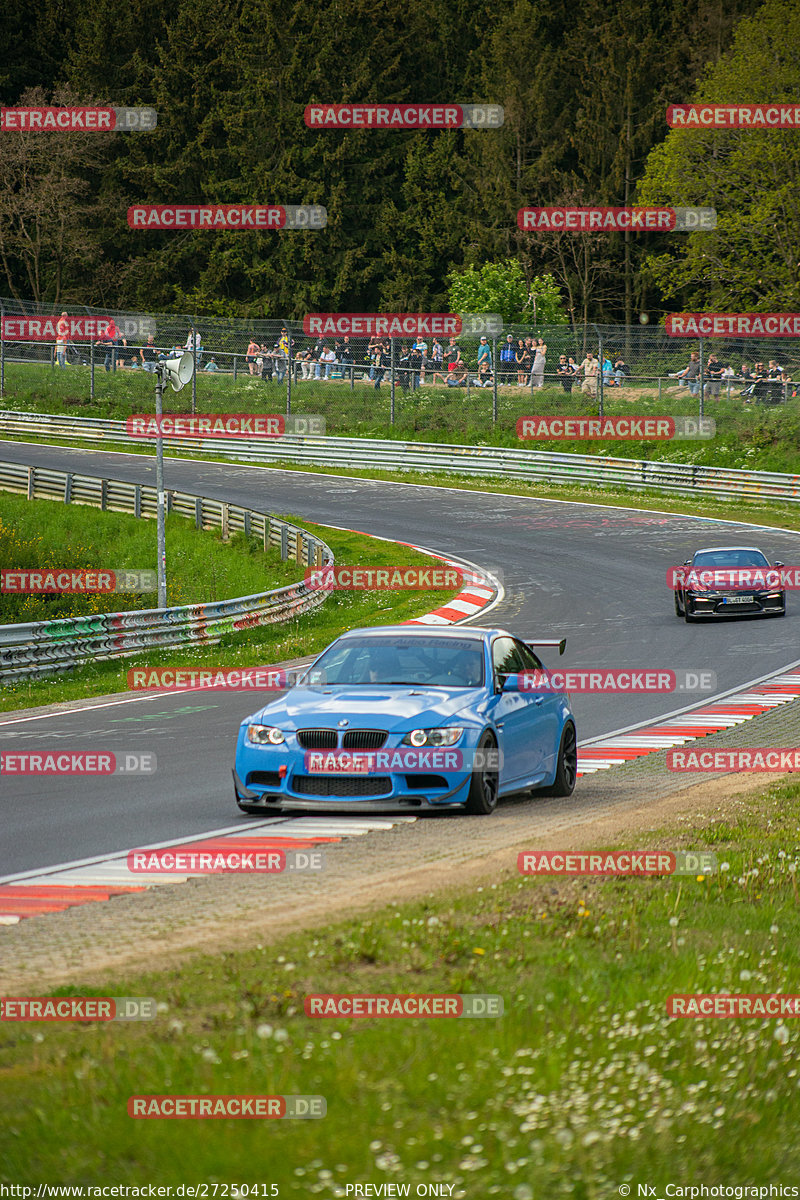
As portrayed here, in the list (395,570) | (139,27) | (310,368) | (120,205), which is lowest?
(395,570)

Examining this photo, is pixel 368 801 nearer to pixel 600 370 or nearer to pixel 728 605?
pixel 728 605

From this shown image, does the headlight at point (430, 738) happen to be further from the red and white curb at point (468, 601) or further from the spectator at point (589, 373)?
the spectator at point (589, 373)

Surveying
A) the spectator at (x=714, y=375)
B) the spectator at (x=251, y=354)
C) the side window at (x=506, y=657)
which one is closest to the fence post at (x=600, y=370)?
the spectator at (x=714, y=375)

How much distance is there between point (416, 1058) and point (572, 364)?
45.4 meters

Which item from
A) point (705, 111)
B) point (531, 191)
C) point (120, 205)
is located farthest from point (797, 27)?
point (120, 205)

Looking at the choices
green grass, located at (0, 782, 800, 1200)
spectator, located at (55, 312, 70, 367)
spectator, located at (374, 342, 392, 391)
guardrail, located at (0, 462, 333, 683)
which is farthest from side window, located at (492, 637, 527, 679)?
spectator, located at (55, 312, 70, 367)

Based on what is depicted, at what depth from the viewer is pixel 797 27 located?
63031mm

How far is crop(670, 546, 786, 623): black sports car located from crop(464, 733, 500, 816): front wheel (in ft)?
54.3

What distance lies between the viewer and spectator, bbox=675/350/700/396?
46812 millimetres

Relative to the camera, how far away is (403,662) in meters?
12.3

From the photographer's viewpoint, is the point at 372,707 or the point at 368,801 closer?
the point at 368,801

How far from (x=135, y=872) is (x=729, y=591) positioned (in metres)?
19.7

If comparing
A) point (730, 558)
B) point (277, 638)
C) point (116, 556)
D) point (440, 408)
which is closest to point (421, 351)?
point (440, 408)

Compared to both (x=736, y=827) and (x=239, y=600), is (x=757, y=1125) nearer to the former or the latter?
(x=736, y=827)
